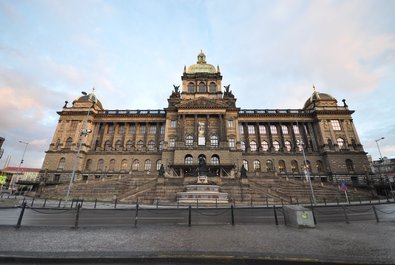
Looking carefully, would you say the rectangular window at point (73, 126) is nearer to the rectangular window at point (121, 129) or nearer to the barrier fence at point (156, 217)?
the rectangular window at point (121, 129)

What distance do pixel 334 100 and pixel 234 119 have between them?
29.6 m

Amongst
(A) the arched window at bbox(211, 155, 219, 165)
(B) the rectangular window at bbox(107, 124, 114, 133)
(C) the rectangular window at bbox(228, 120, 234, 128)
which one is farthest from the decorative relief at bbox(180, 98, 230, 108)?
(B) the rectangular window at bbox(107, 124, 114, 133)

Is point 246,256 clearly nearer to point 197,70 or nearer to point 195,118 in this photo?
point 195,118

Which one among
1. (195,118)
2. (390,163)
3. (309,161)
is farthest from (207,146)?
(390,163)

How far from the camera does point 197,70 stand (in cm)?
6081

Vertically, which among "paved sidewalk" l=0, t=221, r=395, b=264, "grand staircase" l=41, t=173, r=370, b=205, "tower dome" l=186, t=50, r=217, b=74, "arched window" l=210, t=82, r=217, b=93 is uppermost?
"tower dome" l=186, t=50, r=217, b=74

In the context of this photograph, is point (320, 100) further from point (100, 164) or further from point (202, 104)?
point (100, 164)

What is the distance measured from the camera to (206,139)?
4644 cm

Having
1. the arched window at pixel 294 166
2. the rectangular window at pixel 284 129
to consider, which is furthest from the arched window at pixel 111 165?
the rectangular window at pixel 284 129

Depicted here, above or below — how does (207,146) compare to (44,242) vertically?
above

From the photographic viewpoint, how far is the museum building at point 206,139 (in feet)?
149

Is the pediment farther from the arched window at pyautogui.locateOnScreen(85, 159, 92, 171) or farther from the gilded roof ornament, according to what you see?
the arched window at pyautogui.locateOnScreen(85, 159, 92, 171)

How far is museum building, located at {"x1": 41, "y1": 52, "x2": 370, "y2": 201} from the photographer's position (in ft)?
149

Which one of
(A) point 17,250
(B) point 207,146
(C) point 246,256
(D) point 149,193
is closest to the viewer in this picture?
(C) point 246,256
